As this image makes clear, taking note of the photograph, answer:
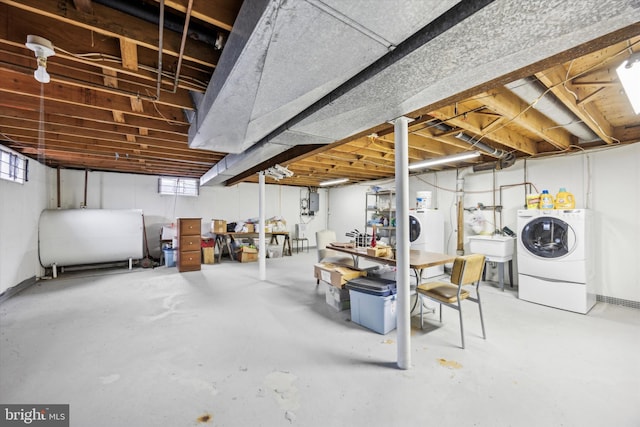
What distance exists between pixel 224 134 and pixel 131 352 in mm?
2150

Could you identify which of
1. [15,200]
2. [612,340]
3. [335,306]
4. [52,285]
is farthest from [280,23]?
[52,285]

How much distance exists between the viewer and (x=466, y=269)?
7.93 ft

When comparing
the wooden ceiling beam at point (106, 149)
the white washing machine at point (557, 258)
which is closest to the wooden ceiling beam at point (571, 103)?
the white washing machine at point (557, 258)

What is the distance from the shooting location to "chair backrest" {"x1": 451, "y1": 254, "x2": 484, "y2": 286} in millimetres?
2410

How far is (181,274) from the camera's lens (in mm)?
5199

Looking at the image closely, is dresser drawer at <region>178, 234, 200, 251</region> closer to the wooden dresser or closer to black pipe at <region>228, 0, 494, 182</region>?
the wooden dresser

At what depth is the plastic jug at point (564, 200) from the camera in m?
3.57

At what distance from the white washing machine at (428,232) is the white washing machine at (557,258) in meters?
1.51

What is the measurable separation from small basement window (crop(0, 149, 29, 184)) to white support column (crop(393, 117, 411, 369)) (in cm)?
528

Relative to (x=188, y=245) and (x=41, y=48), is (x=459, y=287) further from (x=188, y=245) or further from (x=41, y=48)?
(x=188, y=245)

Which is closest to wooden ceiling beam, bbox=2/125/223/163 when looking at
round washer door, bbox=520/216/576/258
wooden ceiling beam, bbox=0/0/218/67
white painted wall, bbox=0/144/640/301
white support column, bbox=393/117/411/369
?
white painted wall, bbox=0/144/640/301

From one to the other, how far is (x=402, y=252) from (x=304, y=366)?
1.25 m

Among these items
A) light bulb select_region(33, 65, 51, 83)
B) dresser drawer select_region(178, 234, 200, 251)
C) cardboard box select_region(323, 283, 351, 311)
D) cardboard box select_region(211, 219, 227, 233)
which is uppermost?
light bulb select_region(33, 65, 51, 83)

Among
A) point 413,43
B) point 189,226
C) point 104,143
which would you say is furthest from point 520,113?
point 189,226
